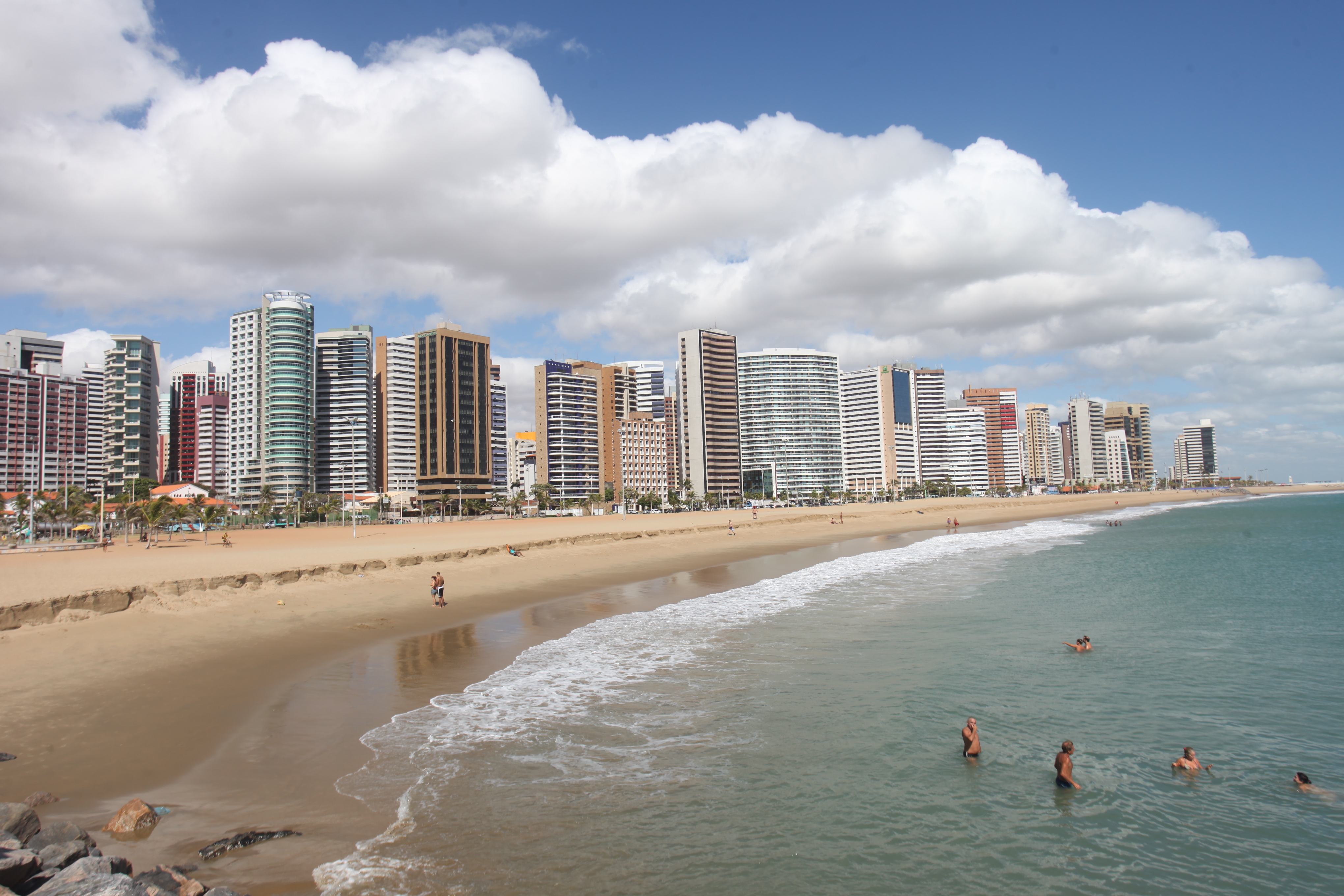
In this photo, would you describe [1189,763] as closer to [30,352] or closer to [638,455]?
[638,455]

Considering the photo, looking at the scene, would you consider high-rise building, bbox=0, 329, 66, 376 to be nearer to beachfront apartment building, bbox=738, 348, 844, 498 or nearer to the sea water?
beachfront apartment building, bbox=738, 348, 844, 498

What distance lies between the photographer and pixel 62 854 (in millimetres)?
6633

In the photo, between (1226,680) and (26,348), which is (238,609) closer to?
(1226,680)

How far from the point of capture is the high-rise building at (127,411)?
128 meters

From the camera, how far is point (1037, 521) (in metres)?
86.3

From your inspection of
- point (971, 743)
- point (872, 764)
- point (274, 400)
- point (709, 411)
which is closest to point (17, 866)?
point (872, 764)

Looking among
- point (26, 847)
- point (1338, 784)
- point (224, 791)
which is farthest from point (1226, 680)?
point (26, 847)

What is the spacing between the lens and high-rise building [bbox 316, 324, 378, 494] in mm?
141375

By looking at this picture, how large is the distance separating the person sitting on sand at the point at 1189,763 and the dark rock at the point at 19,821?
14.2 metres

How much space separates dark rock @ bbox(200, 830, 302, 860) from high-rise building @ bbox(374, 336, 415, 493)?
491ft

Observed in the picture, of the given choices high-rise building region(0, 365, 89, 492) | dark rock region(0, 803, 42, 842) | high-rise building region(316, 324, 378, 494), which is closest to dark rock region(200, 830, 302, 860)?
dark rock region(0, 803, 42, 842)

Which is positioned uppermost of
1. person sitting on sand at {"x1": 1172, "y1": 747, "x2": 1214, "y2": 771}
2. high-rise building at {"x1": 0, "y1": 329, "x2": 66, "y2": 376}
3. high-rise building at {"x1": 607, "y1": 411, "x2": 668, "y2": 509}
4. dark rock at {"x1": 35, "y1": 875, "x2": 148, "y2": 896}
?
high-rise building at {"x1": 0, "y1": 329, "x2": 66, "y2": 376}

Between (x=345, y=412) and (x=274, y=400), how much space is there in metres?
14.4

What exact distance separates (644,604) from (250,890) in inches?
770
